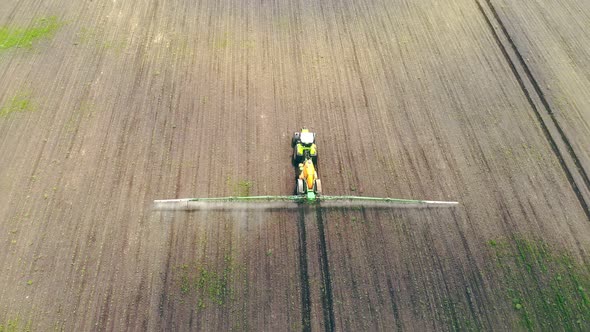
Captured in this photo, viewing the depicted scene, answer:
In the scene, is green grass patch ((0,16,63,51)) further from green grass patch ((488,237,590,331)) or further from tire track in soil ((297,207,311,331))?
green grass patch ((488,237,590,331))

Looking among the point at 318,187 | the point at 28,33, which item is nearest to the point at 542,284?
the point at 318,187

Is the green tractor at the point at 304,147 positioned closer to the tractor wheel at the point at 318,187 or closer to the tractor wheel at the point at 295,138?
the tractor wheel at the point at 295,138

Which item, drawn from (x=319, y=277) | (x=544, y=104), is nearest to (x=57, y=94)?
(x=319, y=277)

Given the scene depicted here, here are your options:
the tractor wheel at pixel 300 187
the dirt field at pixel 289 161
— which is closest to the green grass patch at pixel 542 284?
the dirt field at pixel 289 161

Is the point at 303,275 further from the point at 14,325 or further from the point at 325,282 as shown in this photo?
the point at 14,325

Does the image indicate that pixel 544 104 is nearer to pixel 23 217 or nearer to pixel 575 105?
pixel 575 105
